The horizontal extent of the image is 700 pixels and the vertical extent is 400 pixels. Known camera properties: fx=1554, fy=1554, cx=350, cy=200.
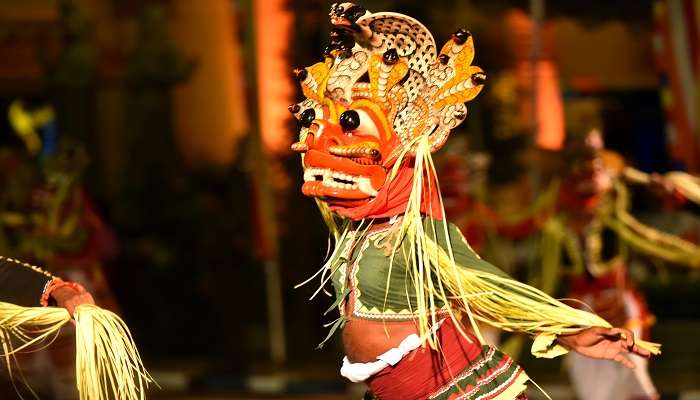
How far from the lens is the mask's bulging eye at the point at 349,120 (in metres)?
4.77

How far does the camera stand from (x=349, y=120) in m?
4.77

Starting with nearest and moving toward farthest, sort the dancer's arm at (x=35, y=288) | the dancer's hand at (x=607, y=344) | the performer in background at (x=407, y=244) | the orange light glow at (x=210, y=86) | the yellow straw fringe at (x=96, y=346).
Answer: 1. the dancer's hand at (x=607, y=344)
2. the performer in background at (x=407, y=244)
3. the yellow straw fringe at (x=96, y=346)
4. the dancer's arm at (x=35, y=288)
5. the orange light glow at (x=210, y=86)

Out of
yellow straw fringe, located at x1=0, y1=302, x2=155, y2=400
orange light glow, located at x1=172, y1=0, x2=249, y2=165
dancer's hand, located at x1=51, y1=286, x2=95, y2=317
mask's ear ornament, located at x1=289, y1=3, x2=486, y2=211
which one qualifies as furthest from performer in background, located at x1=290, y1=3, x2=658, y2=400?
orange light glow, located at x1=172, y1=0, x2=249, y2=165

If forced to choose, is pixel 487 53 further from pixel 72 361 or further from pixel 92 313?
pixel 92 313

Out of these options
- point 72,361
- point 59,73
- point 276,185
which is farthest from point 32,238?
point 59,73

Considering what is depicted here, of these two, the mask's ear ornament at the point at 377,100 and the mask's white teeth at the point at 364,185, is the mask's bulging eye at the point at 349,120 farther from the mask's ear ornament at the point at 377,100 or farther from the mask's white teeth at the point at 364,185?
the mask's white teeth at the point at 364,185

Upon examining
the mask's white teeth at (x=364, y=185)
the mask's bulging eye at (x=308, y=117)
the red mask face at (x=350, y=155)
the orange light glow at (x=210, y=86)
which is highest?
the mask's bulging eye at (x=308, y=117)

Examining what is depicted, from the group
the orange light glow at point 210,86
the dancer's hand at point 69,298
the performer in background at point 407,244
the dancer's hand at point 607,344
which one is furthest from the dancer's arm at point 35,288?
the orange light glow at point 210,86

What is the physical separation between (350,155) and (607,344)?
3.16 feet

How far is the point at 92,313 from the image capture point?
4.90 metres

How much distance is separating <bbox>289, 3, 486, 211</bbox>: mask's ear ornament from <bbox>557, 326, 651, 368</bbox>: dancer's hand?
75 centimetres

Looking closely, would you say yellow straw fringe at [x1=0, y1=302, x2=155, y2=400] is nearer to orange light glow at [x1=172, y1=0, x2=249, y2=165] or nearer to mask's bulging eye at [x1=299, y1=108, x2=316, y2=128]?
mask's bulging eye at [x1=299, y1=108, x2=316, y2=128]

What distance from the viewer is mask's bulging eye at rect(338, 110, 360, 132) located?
4.77 m

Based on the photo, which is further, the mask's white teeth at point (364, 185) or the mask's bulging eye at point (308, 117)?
the mask's bulging eye at point (308, 117)
